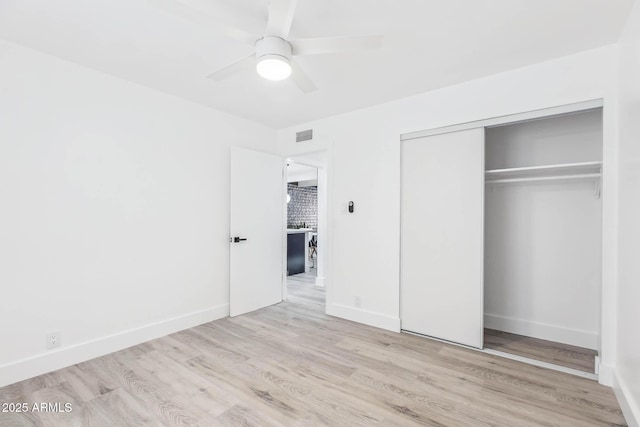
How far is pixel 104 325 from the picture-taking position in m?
2.83

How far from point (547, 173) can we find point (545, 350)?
176 centimetres

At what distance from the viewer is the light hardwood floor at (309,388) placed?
1.94 m

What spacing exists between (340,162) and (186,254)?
2164 mm

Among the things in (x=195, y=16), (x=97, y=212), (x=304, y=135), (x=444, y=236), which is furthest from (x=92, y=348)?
(x=444, y=236)

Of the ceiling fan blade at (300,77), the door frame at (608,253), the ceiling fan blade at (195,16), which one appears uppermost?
the ceiling fan blade at (195,16)

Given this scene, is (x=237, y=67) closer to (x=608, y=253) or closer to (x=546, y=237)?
(x=608, y=253)

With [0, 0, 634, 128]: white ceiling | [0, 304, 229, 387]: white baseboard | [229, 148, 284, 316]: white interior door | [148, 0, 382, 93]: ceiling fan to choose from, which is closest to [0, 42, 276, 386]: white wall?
[0, 304, 229, 387]: white baseboard

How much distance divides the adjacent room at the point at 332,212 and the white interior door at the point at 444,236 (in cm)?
2

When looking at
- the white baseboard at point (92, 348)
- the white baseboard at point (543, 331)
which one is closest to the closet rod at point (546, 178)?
the white baseboard at point (543, 331)

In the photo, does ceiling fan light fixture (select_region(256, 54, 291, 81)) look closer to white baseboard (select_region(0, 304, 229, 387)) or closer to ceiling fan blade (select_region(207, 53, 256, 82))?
ceiling fan blade (select_region(207, 53, 256, 82))

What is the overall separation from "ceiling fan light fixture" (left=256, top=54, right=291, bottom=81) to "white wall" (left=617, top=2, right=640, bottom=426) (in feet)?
7.02

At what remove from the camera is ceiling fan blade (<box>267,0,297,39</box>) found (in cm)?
153

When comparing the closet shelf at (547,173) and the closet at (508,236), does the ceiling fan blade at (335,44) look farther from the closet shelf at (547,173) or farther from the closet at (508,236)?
the closet shelf at (547,173)

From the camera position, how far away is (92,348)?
107 inches
